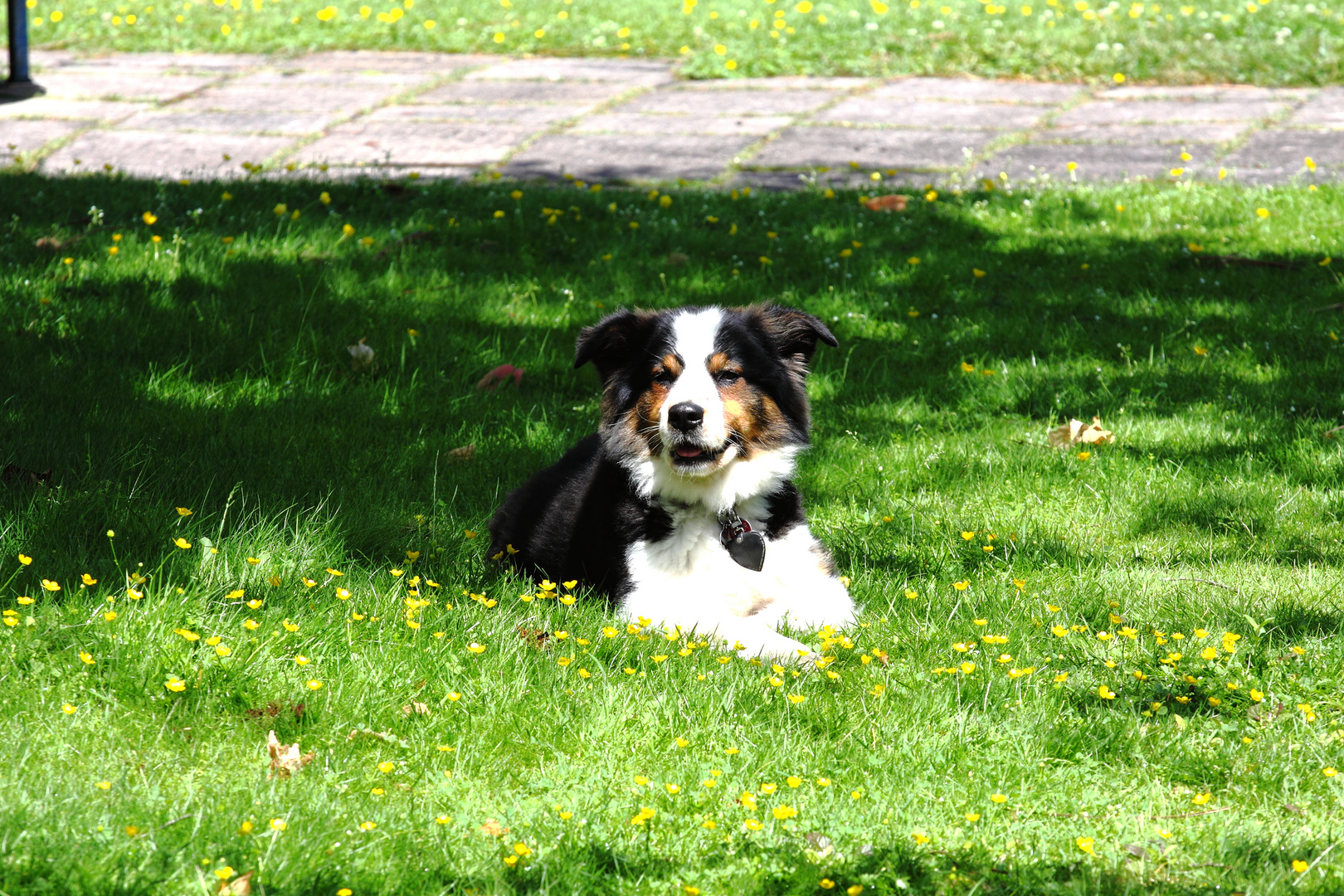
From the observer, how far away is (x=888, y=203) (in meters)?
8.88

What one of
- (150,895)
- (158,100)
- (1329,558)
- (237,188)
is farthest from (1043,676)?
(158,100)

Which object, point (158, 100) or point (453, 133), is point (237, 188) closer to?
point (453, 133)

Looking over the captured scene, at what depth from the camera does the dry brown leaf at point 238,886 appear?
2.64m

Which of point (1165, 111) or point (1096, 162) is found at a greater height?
point (1165, 111)

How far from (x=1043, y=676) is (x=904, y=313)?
3848 mm

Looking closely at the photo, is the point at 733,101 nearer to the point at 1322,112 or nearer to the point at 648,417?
the point at 1322,112

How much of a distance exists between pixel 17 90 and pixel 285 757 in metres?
11.1

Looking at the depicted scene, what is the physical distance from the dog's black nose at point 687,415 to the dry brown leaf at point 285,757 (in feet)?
5.11

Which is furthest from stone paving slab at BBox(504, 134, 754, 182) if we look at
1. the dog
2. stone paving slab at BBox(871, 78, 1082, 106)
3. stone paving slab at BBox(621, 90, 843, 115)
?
the dog

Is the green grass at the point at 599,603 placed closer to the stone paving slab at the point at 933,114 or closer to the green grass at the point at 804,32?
the stone paving slab at the point at 933,114

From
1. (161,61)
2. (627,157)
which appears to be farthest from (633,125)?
(161,61)

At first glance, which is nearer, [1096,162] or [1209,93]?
[1096,162]

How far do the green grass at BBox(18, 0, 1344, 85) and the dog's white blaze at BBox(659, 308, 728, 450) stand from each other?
376 inches

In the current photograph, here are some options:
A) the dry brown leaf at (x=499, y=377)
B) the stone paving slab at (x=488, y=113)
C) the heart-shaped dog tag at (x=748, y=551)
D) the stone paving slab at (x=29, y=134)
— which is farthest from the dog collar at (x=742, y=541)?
the stone paving slab at (x=29, y=134)
